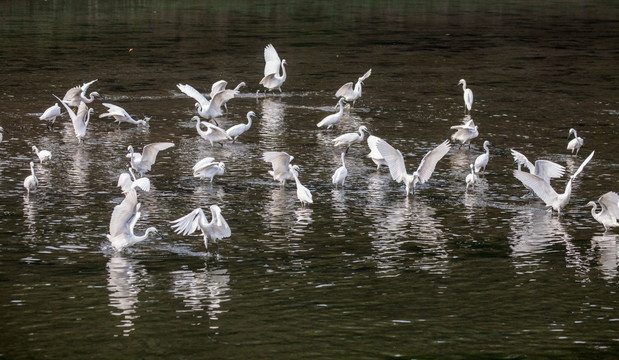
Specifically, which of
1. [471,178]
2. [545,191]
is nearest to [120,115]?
[471,178]

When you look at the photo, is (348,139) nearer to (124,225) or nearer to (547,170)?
(547,170)

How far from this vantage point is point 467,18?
50438mm

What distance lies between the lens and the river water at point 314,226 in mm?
10609

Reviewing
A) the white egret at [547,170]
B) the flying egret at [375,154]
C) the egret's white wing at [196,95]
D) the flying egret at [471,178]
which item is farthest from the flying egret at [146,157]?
the white egret at [547,170]

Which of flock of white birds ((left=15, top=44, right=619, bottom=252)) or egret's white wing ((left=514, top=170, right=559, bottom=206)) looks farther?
egret's white wing ((left=514, top=170, right=559, bottom=206))

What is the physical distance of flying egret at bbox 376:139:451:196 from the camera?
16.7 meters

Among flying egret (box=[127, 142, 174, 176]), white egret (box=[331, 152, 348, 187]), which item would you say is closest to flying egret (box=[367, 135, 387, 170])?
white egret (box=[331, 152, 348, 187])

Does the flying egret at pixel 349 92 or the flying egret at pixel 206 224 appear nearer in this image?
the flying egret at pixel 206 224

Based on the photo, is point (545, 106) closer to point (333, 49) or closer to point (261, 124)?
point (261, 124)

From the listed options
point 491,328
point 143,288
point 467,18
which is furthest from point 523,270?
point 467,18

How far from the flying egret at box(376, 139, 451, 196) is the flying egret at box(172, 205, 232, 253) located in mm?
4525

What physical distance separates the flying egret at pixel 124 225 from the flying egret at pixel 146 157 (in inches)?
180

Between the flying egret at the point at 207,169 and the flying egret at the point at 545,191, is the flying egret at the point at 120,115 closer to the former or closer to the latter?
the flying egret at the point at 207,169

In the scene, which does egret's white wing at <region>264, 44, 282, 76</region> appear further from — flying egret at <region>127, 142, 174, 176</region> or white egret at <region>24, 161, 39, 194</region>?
white egret at <region>24, 161, 39, 194</region>
